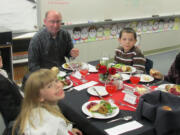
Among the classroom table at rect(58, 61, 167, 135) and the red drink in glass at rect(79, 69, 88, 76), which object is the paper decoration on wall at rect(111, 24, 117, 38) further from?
the classroom table at rect(58, 61, 167, 135)

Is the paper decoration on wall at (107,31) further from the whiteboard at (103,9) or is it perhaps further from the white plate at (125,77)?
the white plate at (125,77)

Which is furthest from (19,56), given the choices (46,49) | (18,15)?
(46,49)

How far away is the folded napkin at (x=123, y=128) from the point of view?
4.62ft

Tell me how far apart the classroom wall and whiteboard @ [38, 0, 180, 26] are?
49cm

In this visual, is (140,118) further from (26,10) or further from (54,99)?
(26,10)

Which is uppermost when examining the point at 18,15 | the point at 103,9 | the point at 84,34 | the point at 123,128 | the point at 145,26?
the point at 103,9

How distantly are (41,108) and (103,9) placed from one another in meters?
3.29

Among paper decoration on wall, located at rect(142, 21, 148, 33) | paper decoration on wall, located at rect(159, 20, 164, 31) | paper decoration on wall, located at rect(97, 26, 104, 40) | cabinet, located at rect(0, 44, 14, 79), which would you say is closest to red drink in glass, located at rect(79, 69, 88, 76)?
cabinet, located at rect(0, 44, 14, 79)

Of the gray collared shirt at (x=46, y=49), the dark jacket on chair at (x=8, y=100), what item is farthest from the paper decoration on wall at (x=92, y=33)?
the dark jacket on chair at (x=8, y=100)

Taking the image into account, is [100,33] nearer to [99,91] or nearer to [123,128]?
[99,91]

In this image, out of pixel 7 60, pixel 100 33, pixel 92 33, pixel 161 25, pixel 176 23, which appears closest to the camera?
pixel 7 60

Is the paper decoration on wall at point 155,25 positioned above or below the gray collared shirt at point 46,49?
above

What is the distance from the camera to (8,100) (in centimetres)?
166

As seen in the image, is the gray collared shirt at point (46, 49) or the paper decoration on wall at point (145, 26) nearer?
the gray collared shirt at point (46, 49)
